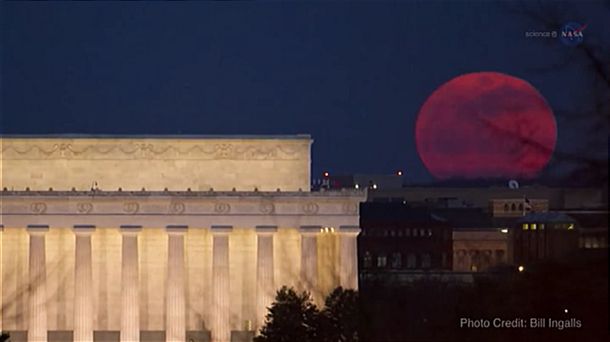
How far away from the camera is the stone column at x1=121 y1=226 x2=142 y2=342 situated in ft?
274

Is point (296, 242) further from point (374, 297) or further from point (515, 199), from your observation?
point (515, 199)

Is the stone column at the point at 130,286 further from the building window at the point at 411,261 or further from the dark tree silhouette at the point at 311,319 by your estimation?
the building window at the point at 411,261

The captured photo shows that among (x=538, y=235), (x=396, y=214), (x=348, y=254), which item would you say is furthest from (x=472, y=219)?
(x=348, y=254)

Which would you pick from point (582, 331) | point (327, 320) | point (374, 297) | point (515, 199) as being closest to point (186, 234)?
point (374, 297)

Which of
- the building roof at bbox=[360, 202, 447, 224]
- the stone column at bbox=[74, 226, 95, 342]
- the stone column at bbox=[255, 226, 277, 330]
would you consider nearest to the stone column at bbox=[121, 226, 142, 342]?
the stone column at bbox=[74, 226, 95, 342]

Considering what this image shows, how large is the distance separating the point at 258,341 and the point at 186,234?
53.9 feet

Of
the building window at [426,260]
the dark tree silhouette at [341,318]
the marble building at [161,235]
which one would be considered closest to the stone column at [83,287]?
the marble building at [161,235]

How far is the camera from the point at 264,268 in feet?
273

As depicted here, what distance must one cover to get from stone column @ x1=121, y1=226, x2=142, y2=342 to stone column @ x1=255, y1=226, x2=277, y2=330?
6.72m

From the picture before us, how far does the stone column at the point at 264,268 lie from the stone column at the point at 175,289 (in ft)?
13.8

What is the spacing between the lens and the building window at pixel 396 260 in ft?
493

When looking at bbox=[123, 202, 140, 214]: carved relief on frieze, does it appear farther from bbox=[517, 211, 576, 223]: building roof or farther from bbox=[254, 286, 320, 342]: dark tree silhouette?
bbox=[517, 211, 576, 223]: building roof

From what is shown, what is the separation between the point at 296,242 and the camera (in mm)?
84375

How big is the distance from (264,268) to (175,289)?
207 inches
